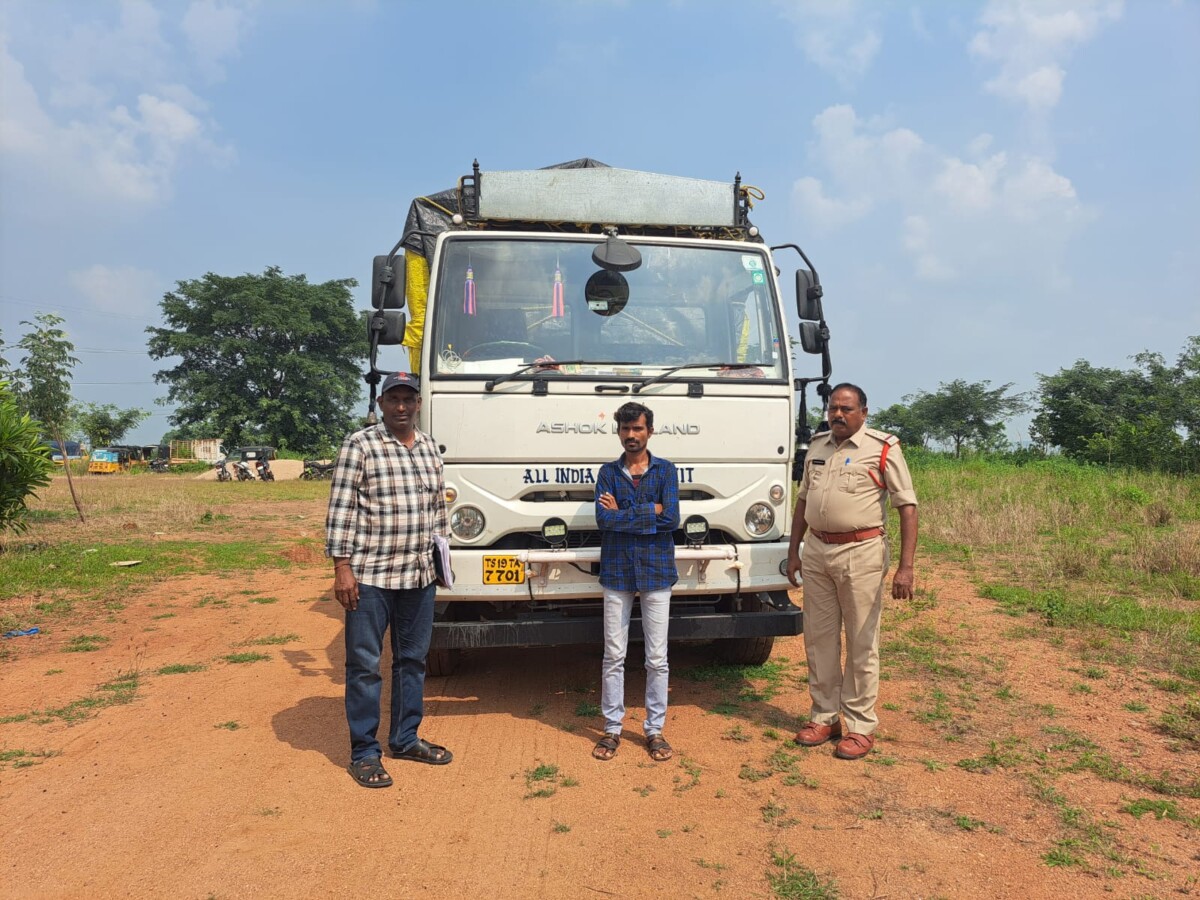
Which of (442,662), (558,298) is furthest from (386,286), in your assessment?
(442,662)

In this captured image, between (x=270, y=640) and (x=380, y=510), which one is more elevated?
(x=380, y=510)

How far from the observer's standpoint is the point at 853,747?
13.8ft

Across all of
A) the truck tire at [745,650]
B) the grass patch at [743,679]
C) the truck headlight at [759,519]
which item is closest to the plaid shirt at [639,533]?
the truck headlight at [759,519]

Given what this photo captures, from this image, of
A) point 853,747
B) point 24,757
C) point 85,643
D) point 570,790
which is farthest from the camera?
point 85,643

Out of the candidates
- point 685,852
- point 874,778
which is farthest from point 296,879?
point 874,778

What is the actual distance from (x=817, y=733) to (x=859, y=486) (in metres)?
1.33

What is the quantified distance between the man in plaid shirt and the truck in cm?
24

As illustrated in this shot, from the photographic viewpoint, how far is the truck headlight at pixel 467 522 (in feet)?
14.6

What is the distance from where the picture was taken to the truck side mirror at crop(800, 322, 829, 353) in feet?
16.6

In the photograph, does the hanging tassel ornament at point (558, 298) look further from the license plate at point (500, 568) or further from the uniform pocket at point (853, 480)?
the uniform pocket at point (853, 480)

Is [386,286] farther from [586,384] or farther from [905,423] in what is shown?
[905,423]

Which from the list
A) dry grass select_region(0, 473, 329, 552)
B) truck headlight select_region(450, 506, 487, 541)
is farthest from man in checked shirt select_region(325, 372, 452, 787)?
dry grass select_region(0, 473, 329, 552)

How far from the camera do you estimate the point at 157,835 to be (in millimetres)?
3436

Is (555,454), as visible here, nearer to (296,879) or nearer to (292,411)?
(296,879)
